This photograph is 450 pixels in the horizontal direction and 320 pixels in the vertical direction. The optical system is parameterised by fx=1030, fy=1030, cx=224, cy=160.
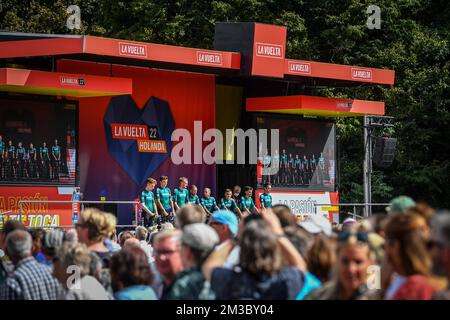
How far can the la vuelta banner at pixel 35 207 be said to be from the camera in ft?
60.3

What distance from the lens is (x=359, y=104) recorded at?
24.1 metres

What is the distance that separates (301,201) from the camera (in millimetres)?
23297

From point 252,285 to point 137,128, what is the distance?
613 inches

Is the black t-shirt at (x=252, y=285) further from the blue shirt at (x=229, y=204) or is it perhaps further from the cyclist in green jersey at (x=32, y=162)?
the blue shirt at (x=229, y=204)

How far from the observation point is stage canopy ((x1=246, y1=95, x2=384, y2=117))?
73.9 feet

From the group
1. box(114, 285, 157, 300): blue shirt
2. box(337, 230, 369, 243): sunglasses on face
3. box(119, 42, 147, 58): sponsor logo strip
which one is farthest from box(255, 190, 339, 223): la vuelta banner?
box(337, 230, 369, 243): sunglasses on face

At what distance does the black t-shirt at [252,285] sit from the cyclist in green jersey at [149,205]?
1323 cm

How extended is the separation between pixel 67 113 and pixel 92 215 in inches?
455

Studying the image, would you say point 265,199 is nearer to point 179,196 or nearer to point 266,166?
point 266,166

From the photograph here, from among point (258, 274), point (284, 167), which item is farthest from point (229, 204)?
point (258, 274)

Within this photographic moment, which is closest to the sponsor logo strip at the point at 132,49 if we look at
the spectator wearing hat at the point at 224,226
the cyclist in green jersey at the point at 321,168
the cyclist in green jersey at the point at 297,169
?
the cyclist in green jersey at the point at 297,169

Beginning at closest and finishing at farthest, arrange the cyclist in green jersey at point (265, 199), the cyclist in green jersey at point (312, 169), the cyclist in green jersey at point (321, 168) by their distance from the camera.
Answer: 1. the cyclist in green jersey at point (265, 199)
2. the cyclist in green jersey at point (312, 169)
3. the cyclist in green jersey at point (321, 168)
